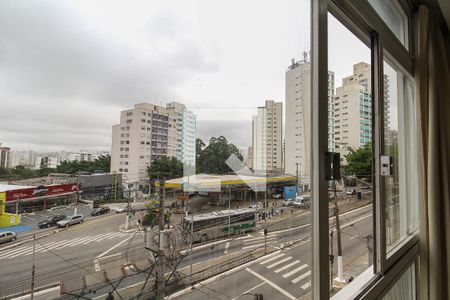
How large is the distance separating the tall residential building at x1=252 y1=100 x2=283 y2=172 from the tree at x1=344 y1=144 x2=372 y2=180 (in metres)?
0.42

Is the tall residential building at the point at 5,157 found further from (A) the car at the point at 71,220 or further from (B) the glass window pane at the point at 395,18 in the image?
(B) the glass window pane at the point at 395,18

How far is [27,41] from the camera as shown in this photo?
43 cm

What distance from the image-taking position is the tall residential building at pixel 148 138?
53cm

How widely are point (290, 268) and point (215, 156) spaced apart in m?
0.49

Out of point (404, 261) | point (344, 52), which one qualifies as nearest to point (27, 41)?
point (344, 52)

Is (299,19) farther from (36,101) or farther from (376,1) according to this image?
(36,101)

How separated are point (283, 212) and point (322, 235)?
0.15 metres

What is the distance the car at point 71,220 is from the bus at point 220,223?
9.2 inches

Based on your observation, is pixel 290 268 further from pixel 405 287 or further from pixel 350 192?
pixel 405 287

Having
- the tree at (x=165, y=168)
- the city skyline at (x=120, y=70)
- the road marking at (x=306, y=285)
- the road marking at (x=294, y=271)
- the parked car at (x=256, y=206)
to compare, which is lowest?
the road marking at (x=306, y=285)

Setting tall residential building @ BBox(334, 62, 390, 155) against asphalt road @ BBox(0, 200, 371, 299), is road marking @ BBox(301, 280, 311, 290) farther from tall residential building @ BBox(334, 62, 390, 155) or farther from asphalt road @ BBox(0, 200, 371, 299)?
tall residential building @ BBox(334, 62, 390, 155)

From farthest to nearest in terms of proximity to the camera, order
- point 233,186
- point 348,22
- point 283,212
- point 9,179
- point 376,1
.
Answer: point 376,1 → point 348,22 → point 283,212 → point 233,186 → point 9,179

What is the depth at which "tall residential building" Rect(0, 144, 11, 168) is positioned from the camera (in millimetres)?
367

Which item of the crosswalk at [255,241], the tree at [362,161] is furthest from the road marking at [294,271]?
the tree at [362,161]
